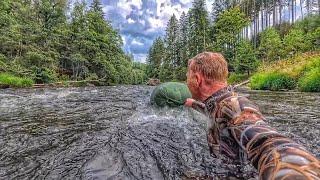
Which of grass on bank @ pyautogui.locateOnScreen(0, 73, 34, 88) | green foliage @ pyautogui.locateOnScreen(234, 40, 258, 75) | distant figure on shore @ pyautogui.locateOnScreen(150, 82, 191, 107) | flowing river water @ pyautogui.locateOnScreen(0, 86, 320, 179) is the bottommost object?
flowing river water @ pyautogui.locateOnScreen(0, 86, 320, 179)

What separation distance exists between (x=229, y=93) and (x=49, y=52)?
42.2 metres

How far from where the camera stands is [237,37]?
57.2m

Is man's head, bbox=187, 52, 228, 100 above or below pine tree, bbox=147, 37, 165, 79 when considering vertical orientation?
below

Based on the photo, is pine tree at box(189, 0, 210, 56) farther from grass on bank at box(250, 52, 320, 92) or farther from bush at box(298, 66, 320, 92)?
bush at box(298, 66, 320, 92)

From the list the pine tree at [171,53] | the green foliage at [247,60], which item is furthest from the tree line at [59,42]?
the green foliage at [247,60]

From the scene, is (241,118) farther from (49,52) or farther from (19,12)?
(19,12)

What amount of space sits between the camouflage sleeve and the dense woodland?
117ft

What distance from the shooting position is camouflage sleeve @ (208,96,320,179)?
133cm

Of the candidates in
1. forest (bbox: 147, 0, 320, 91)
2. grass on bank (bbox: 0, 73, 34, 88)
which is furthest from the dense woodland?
grass on bank (bbox: 0, 73, 34, 88)

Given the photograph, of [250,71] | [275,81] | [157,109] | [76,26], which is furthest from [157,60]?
[157,109]

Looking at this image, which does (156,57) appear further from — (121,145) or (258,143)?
(258,143)

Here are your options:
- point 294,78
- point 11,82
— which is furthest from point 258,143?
point 11,82

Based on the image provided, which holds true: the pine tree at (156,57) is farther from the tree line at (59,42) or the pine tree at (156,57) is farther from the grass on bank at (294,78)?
the grass on bank at (294,78)

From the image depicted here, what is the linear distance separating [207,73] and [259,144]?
0.87 m
